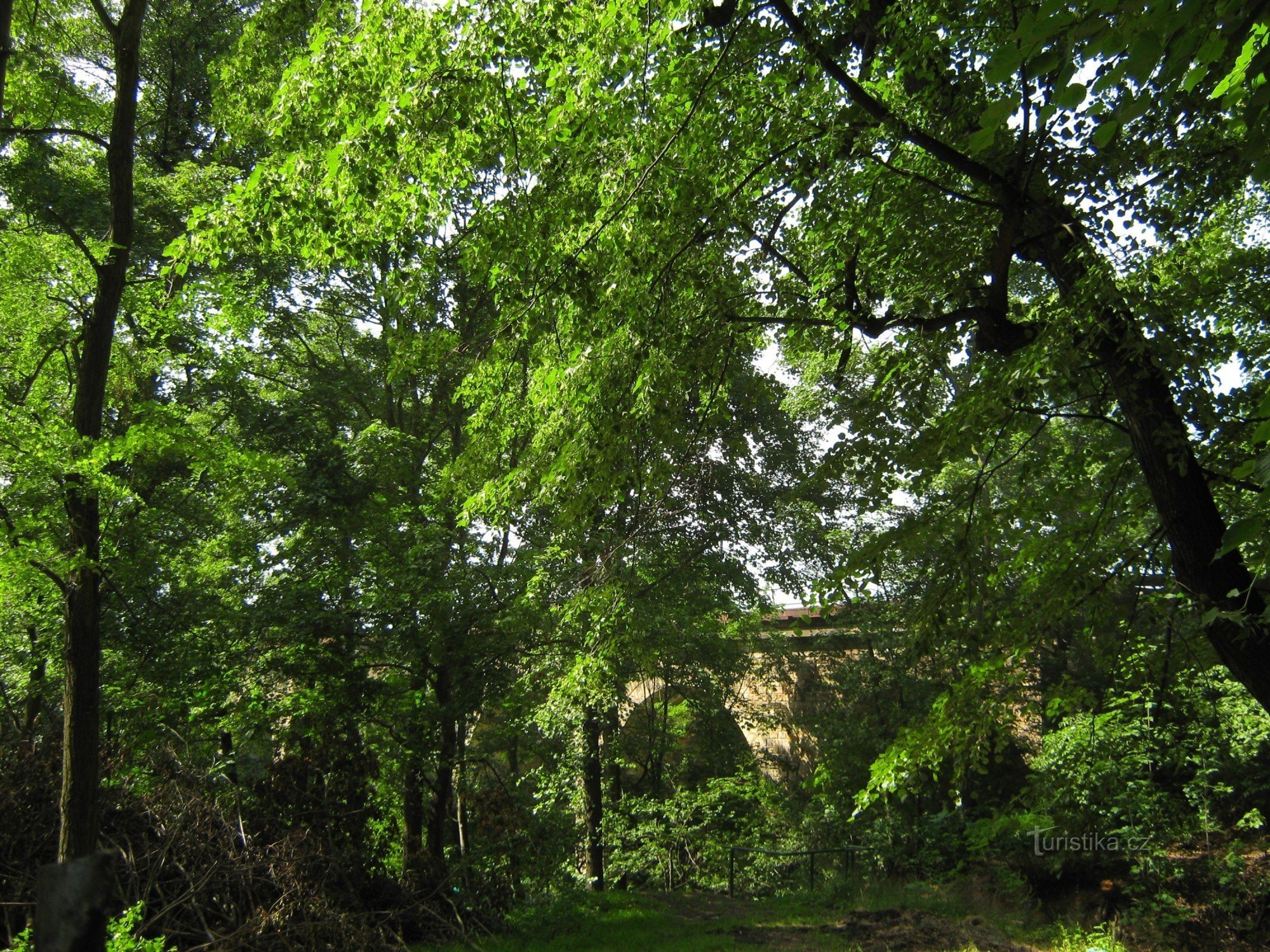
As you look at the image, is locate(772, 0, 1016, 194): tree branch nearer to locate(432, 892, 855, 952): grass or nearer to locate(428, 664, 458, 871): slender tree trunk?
locate(432, 892, 855, 952): grass

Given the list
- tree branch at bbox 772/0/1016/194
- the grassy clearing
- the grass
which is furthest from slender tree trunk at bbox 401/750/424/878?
tree branch at bbox 772/0/1016/194

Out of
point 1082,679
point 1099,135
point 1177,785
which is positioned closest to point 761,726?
point 1082,679

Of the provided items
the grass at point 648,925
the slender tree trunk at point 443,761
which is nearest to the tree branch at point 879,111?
the grass at point 648,925

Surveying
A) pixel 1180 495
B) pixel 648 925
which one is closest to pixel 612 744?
pixel 648 925

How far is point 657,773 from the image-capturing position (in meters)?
19.2

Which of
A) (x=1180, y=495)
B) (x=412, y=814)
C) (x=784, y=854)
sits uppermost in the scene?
(x=1180, y=495)

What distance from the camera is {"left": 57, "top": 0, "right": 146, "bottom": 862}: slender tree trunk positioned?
6582mm

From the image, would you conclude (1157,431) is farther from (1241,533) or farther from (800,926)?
(800,926)

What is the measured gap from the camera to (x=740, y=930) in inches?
498

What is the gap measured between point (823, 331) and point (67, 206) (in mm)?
11600

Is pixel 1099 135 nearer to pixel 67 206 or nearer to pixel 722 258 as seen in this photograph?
pixel 722 258

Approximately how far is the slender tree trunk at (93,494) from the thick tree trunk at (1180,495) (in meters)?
6.97

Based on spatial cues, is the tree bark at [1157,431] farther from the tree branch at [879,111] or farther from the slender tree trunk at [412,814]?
the slender tree trunk at [412,814]

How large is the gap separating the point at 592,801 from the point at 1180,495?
1300 cm
